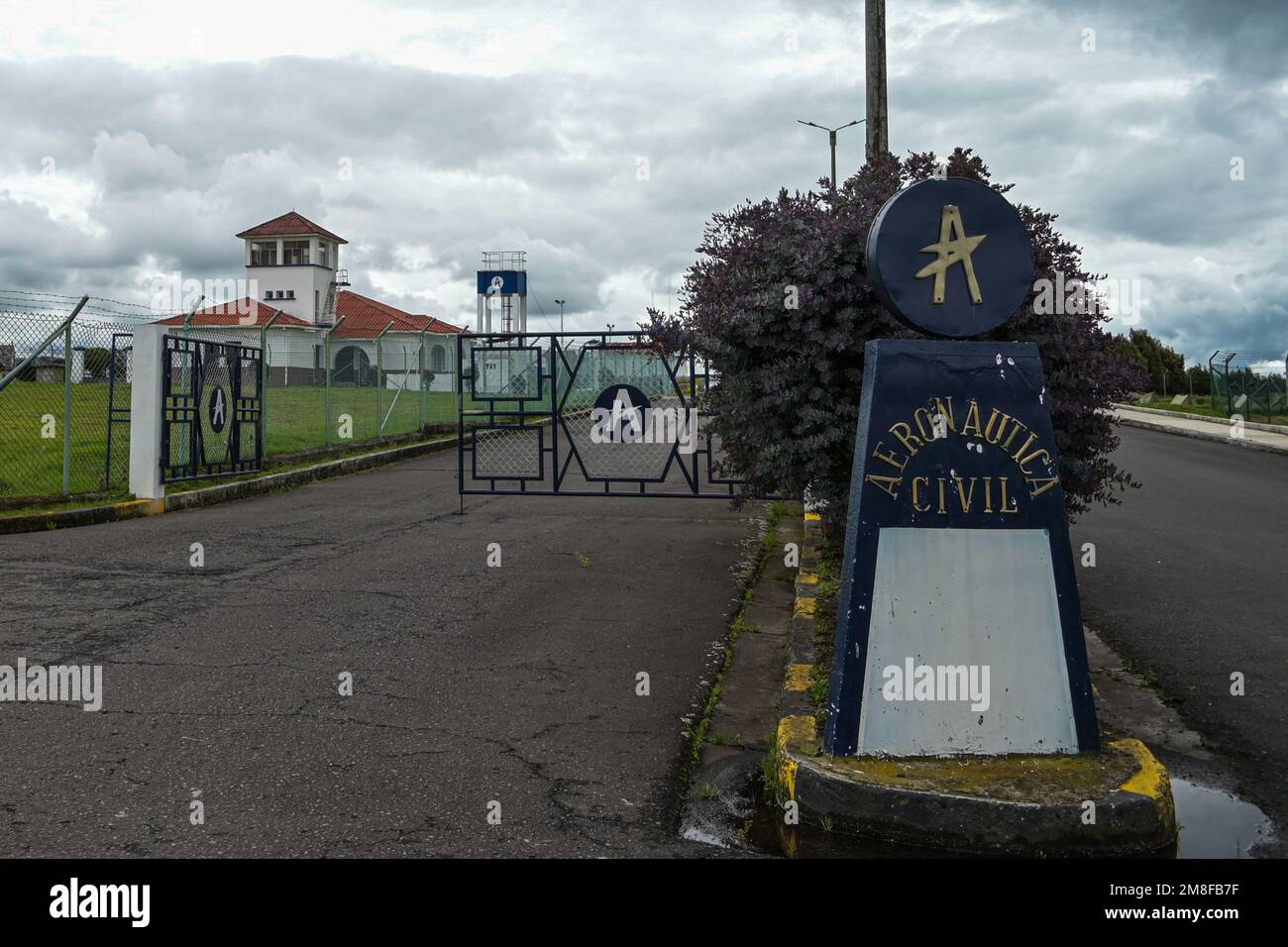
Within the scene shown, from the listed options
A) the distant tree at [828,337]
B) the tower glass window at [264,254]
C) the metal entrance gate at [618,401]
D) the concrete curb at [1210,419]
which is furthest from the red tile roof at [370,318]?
the distant tree at [828,337]

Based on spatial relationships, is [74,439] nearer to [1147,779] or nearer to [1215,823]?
[1147,779]

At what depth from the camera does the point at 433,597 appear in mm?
7797

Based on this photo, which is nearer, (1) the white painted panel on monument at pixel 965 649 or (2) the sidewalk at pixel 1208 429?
(1) the white painted panel on monument at pixel 965 649

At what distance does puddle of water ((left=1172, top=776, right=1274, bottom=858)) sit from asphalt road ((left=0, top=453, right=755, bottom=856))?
1721 millimetres

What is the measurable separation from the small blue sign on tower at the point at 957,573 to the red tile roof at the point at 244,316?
53.9 meters

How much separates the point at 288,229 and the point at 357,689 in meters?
60.0

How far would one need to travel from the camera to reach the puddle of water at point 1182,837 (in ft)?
12.6

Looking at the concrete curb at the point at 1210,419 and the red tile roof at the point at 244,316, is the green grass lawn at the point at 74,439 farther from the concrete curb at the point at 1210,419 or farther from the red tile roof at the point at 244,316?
the red tile roof at the point at 244,316

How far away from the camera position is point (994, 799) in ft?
12.6

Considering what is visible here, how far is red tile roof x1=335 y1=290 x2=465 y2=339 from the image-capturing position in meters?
58.6

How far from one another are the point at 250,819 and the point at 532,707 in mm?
1669

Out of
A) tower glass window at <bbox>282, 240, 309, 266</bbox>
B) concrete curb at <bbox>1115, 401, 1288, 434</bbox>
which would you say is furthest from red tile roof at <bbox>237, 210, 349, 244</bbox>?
concrete curb at <bbox>1115, 401, 1288, 434</bbox>
